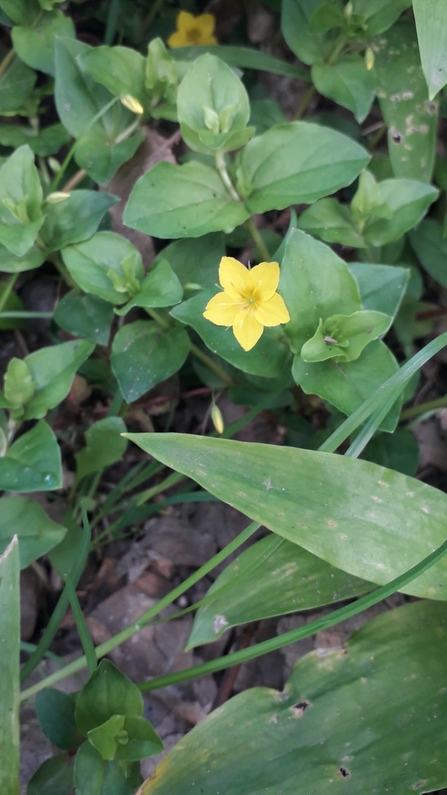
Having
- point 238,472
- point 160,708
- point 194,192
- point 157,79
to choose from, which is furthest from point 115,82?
point 160,708

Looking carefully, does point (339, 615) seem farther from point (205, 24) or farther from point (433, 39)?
point (205, 24)

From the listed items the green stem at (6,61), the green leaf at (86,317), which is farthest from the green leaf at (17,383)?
the green stem at (6,61)

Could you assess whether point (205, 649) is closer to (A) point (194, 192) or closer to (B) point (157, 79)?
(A) point (194, 192)

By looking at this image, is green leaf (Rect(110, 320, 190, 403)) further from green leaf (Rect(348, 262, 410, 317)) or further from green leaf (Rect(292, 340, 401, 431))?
green leaf (Rect(348, 262, 410, 317))

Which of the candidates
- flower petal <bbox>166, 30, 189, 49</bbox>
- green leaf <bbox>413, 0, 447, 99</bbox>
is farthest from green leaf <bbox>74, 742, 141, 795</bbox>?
flower petal <bbox>166, 30, 189, 49</bbox>

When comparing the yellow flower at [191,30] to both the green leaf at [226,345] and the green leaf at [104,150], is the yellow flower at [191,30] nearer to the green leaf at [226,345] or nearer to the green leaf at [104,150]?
the green leaf at [104,150]
